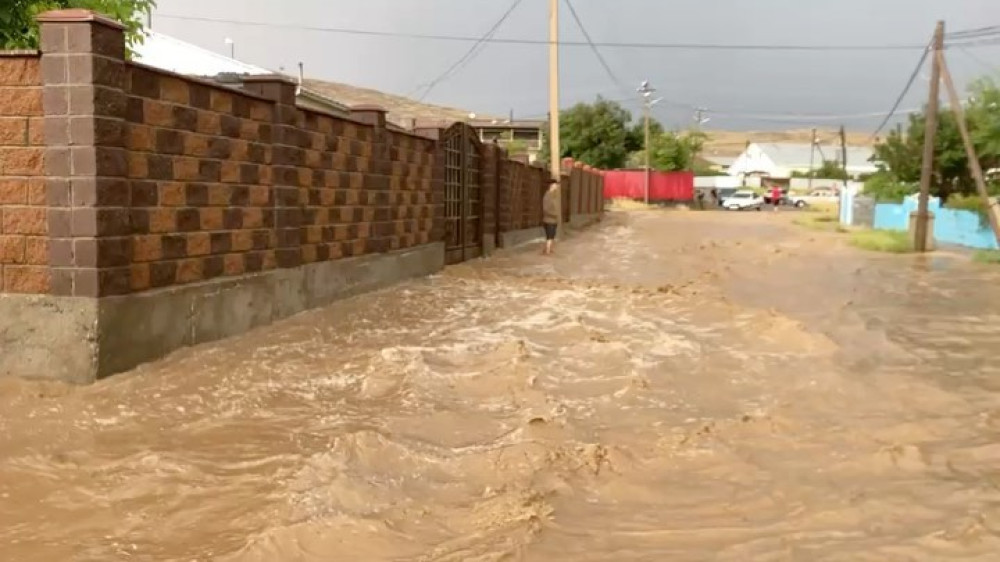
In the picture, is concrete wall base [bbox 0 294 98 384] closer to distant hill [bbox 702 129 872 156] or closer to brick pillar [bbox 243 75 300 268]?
brick pillar [bbox 243 75 300 268]

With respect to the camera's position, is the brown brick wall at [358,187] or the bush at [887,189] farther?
the bush at [887,189]

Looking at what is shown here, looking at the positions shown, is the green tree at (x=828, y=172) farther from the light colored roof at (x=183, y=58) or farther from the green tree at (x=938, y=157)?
the light colored roof at (x=183, y=58)

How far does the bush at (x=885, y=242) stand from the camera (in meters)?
23.0

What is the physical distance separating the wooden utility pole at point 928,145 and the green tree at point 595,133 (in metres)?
39.7

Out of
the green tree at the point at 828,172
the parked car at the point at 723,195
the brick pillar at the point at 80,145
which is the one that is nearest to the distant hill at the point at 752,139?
the green tree at the point at 828,172

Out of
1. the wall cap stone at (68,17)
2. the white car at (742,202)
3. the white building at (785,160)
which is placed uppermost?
the white building at (785,160)

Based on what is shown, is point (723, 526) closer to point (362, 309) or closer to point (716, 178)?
point (362, 309)

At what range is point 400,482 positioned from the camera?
4.53 m

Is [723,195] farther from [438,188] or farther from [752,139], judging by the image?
[752,139]

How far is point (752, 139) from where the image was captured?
607ft

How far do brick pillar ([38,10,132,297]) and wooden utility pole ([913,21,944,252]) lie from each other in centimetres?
2048

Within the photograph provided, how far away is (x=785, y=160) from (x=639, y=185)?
186 feet

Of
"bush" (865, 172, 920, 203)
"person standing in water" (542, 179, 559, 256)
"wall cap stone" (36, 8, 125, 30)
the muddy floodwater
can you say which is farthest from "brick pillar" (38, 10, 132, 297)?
"bush" (865, 172, 920, 203)

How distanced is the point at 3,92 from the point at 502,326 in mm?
5391
